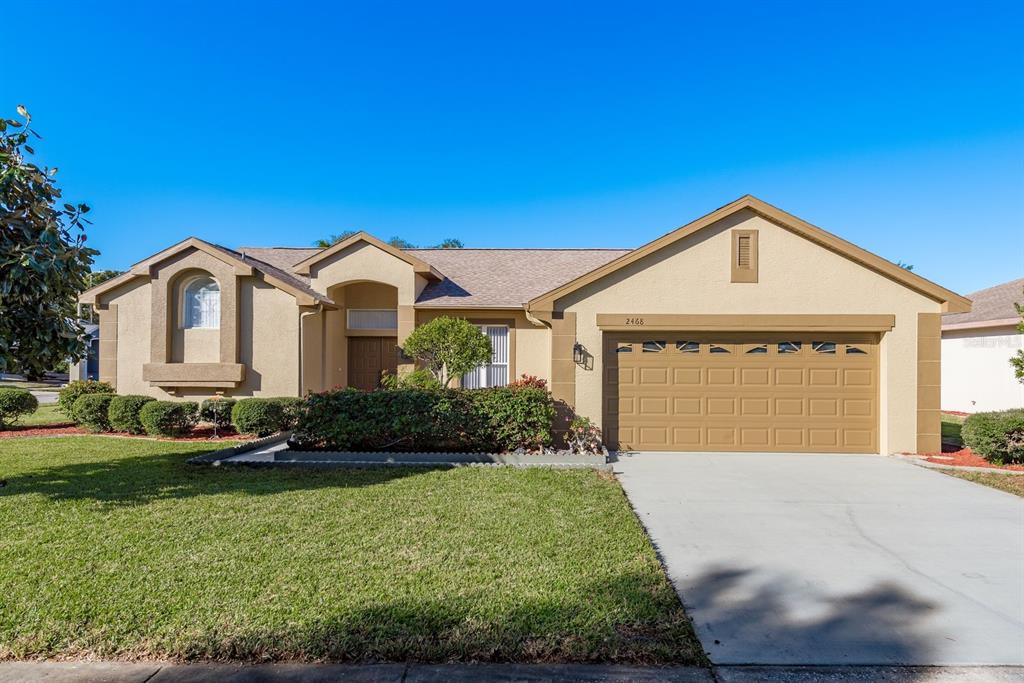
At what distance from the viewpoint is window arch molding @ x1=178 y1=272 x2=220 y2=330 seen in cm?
1449

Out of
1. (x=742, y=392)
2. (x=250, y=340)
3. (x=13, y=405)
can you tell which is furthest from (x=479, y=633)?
(x=13, y=405)

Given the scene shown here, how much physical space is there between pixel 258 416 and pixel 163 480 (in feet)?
14.7

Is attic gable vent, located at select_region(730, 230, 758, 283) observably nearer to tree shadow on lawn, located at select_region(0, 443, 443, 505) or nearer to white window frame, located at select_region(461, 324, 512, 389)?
white window frame, located at select_region(461, 324, 512, 389)

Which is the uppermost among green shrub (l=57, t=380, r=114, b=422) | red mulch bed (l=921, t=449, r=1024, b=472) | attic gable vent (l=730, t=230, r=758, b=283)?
attic gable vent (l=730, t=230, r=758, b=283)

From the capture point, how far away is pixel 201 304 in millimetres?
14578

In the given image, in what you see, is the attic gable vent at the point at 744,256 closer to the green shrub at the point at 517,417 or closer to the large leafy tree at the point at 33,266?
the green shrub at the point at 517,417

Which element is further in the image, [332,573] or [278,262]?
[278,262]

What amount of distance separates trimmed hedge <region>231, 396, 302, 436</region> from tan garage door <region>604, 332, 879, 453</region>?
7.83 meters

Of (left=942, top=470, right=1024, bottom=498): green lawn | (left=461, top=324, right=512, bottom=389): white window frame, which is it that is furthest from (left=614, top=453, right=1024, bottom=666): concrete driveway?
(left=461, top=324, right=512, bottom=389): white window frame

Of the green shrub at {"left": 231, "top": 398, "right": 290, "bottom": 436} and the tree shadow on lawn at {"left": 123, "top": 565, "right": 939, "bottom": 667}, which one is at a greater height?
the green shrub at {"left": 231, "top": 398, "right": 290, "bottom": 436}

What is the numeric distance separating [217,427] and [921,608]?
13.9 meters

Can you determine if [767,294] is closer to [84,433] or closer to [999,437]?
[999,437]

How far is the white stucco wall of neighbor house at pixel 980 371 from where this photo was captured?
54.5 feet

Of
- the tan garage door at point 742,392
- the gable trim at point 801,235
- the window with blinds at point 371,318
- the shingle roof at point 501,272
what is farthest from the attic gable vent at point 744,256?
the window with blinds at point 371,318
